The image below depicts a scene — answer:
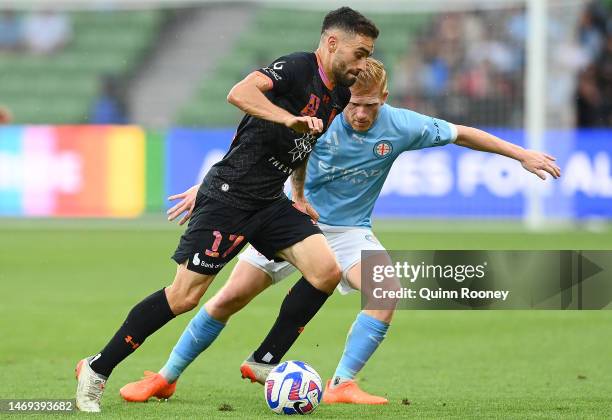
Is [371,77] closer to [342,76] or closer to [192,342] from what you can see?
[342,76]

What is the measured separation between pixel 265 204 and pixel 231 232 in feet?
0.79

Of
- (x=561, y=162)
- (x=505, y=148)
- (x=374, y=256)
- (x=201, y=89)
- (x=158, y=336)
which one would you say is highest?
(x=201, y=89)

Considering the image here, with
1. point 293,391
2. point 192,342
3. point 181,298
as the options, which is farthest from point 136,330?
point 293,391

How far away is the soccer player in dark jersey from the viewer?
5891 millimetres

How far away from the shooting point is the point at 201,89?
22562mm

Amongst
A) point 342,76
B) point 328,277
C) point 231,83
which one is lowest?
point 328,277

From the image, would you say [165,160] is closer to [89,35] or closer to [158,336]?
[89,35]

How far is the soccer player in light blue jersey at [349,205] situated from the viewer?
635 centimetres

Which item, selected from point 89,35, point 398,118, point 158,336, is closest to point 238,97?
point 398,118

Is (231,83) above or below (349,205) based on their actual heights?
above

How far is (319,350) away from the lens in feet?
27.9

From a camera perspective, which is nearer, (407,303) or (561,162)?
(407,303)

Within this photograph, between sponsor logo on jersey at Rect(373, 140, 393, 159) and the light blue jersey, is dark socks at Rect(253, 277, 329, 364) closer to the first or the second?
the light blue jersey

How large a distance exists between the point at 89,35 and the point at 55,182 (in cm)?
579
